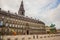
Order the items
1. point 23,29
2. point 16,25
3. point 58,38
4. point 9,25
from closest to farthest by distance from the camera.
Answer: point 9,25, point 16,25, point 23,29, point 58,38

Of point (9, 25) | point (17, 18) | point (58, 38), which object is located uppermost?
point (17, 18)

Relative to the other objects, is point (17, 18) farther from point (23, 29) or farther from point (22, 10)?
point (22, 10)

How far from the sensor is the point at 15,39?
3538cm

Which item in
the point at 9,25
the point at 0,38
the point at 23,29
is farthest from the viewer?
the point at 23,29

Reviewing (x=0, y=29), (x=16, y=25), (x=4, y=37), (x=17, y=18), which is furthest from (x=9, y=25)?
(x=17, y=18)

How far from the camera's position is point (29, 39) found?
1676 inches

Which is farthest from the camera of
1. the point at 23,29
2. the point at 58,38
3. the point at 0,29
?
the point at 58,38

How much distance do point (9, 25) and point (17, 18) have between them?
2612 centimetres

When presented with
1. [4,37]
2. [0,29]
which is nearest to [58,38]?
[0,29]

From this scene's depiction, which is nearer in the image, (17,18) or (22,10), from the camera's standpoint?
(17,18)

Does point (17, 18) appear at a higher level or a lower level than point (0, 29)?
higher

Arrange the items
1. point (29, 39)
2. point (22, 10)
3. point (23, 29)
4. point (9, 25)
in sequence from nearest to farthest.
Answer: point (29, 39) < point (9, 25) < point (23, 29) < point (22, 10)

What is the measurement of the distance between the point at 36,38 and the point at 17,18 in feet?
87.1

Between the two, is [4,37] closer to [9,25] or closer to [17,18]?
[9,25]
